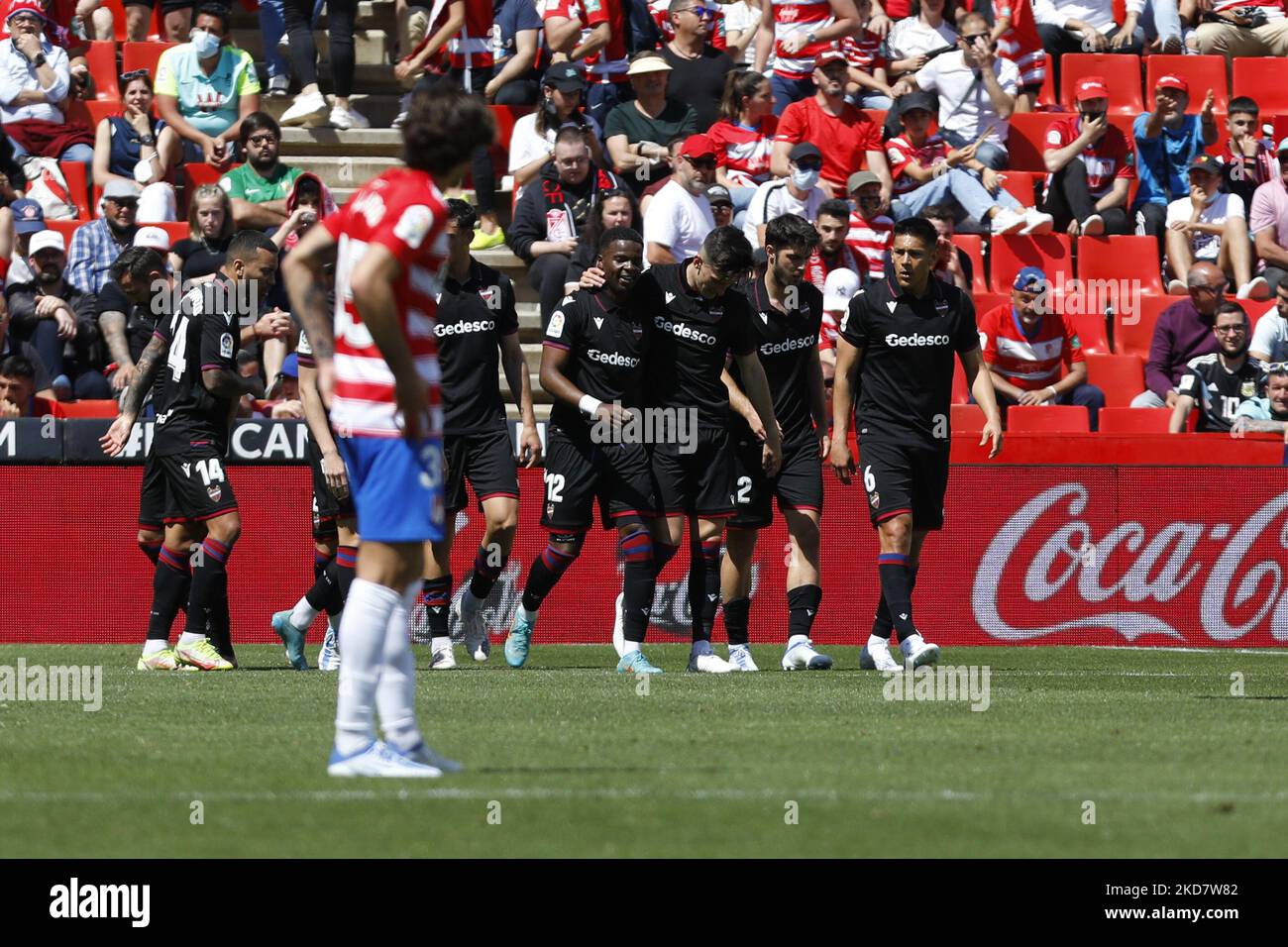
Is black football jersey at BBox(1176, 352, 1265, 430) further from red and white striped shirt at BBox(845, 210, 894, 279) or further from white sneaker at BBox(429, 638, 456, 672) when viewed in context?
white sneaker at BBox(429, 638, 456, 672)

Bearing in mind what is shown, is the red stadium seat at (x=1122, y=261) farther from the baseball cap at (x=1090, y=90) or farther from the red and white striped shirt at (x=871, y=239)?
the red and white striped shirt at (x=871, y=239)

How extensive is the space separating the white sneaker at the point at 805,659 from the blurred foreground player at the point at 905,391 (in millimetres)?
313

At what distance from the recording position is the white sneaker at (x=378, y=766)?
6168 millimetres

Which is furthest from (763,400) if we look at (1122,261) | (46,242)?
(1122,261)

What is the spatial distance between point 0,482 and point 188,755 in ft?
26.7

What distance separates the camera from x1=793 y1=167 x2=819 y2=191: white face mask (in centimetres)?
1642

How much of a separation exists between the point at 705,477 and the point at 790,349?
1071 mm

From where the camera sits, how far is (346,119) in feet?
62.6

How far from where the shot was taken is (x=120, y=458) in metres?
14.4

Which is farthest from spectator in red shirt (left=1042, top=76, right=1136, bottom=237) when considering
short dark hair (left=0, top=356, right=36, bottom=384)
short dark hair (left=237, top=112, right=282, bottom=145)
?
short dark hair (left=0, top=356, right=36, bottom=384)

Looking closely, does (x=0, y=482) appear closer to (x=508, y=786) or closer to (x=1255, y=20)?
(x=508, y=786)

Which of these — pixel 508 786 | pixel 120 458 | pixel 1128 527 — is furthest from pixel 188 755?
pixel 1128 527

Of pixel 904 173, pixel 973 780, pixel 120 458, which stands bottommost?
pixel 973 780

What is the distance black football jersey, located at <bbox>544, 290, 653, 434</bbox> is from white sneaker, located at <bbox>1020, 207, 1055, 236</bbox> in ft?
A: 23.6
